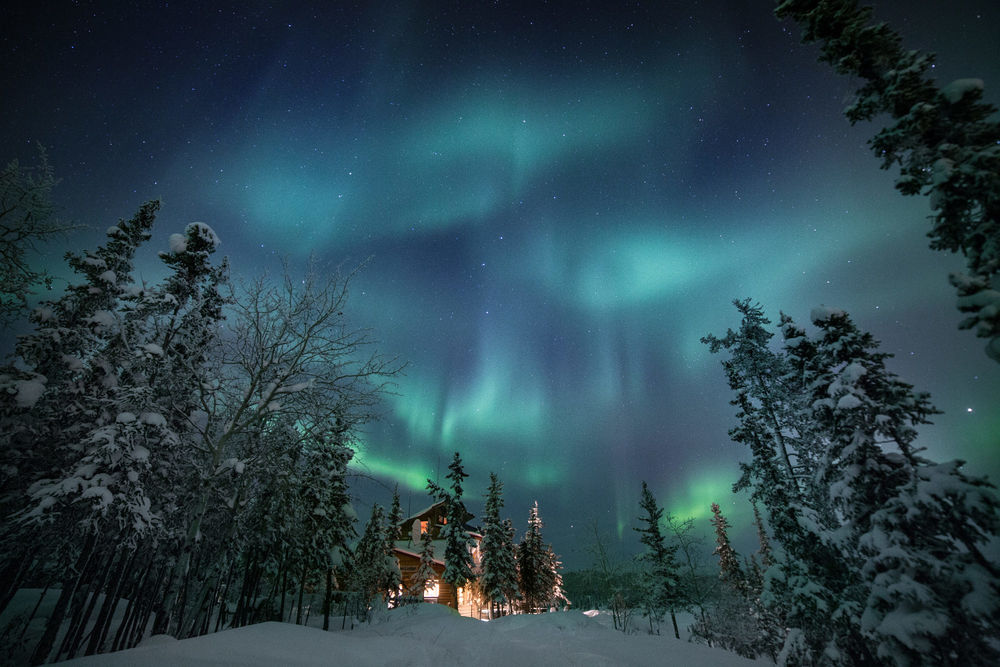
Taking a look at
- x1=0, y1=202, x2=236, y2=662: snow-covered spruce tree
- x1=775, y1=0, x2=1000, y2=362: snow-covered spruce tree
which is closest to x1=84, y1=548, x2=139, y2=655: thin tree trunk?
x1=0, y1=202, x2=236, y2=662: snow-covered spruce tree

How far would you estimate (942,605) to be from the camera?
859cm

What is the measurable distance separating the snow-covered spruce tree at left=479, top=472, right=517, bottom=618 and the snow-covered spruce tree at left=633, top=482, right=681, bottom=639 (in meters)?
13.8

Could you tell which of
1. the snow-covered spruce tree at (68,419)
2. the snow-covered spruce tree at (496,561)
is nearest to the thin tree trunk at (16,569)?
the snow-covered spruce tree at (68,419)

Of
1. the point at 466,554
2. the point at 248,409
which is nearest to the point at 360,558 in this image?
the point at 466,554

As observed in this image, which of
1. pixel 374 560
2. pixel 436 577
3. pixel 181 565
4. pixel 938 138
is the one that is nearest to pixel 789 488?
pixel 938 138

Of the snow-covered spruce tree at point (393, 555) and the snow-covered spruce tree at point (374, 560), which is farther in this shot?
the snow-covered spruce tree at point (393, 555)

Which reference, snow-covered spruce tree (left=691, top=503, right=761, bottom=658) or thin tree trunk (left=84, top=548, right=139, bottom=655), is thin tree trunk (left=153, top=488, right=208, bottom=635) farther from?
snow-covered spruce tree (left=691, top=503, right=761, bottom=658)

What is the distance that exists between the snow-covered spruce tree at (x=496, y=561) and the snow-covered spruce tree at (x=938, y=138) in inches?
1561

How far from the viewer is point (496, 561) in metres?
37.4

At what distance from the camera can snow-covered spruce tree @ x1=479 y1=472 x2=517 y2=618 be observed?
3678 centimetres

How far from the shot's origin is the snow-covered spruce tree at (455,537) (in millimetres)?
33531

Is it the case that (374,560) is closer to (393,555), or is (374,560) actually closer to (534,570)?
(393,555)

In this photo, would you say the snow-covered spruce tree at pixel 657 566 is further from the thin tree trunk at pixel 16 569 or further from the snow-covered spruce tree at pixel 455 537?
the thin tree trunk at pixel 16 569

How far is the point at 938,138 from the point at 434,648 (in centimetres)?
1960
